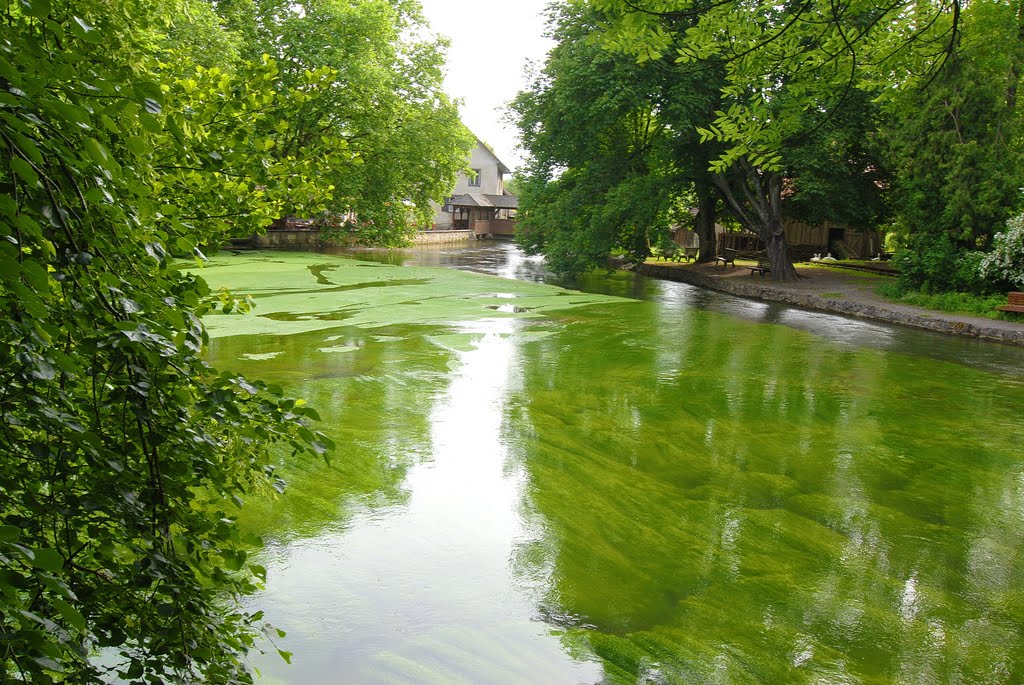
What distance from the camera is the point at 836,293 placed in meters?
21.8

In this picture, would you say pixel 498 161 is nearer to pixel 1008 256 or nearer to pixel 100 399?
pixel 1008 256

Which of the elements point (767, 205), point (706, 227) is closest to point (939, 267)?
point (767, 205)

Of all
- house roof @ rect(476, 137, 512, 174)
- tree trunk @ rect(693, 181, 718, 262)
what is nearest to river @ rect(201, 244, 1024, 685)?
tree trunk @ rect(693, 181, 718, 262)

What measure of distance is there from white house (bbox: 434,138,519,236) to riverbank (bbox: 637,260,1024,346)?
2893 centimetres

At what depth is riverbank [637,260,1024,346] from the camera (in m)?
16.7

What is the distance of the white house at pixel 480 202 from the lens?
59.9 m

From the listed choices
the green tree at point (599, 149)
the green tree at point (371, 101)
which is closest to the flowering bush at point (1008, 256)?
the green tree at point (599, 149)

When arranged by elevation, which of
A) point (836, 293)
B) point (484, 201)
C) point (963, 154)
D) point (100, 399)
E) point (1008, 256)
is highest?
point (484, 201)

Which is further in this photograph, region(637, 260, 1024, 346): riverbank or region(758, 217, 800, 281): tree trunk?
region(758, 217, 800, 281): tree trunk

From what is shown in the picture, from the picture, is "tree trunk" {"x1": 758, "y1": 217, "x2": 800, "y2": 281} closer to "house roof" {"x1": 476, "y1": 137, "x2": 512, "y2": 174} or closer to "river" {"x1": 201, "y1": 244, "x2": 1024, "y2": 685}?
"river" {"x1": 201, "y1": 244, "x2": 1024, "y2": 685}

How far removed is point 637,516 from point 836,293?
56.2 ft

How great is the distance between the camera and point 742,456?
8.16 meters

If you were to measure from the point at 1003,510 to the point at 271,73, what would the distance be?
21.0 feet

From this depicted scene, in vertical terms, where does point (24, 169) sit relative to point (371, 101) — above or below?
below
